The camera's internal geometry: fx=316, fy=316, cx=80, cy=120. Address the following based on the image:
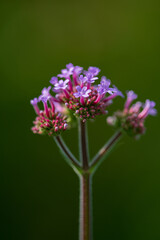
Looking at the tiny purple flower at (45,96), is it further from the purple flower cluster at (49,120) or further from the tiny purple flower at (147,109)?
the tiny purple flower at (147,109)

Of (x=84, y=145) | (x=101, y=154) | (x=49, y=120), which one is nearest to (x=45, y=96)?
(x=49, y=120)

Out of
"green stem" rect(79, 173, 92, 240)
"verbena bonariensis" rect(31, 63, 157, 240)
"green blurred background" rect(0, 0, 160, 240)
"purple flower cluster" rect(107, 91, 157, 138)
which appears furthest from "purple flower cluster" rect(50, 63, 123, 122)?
"green blurred background" rect(0, 0, 160, 240)

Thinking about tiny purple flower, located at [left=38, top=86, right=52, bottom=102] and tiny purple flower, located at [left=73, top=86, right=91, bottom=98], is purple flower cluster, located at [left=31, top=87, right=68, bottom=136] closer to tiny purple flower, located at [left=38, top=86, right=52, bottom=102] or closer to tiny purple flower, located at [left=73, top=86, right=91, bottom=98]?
tiny purple flower, located at [left=38, top=86, right=52, bottom=102]

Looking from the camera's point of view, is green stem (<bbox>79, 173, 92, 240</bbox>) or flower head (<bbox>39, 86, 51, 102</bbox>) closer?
flower head (<bbox>39, 86, 51, 102</bbox>)

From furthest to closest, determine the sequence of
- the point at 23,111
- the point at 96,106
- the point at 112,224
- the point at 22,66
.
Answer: the point at 22,66 < the point at 23,111 < the point at 112,224 < the point at 96,106

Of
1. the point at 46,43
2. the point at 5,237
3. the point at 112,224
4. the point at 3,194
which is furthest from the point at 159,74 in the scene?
the point at 5,237

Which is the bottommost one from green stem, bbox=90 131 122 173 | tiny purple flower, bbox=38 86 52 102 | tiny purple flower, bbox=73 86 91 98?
green stem, bbox=90 131 122 173

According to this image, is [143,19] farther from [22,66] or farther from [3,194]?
[3,194]

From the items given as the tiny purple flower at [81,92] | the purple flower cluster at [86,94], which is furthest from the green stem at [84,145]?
the tiny purple flower at [81,92]
